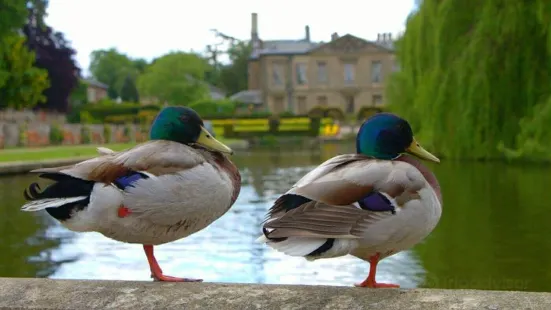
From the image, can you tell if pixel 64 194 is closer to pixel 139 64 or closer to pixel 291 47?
pixel 291 47

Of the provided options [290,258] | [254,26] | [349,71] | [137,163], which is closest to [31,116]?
[349,71]

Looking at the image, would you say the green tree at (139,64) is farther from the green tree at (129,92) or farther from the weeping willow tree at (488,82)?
the weeping willow tree at (488,82)

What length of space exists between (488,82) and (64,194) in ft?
50.6

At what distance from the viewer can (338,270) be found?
21.0ft

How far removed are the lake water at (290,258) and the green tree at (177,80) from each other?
60149 mm

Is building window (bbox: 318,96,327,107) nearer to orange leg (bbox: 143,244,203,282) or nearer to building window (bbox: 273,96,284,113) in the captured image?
building window (bbox: 273,96,284,113)

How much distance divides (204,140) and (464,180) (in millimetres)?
11807

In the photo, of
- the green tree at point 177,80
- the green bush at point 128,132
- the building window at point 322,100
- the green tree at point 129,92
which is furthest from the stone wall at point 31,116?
the green tree at point 129,92

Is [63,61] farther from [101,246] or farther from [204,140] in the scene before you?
[204,140]

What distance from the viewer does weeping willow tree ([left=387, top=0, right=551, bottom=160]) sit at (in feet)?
55.3

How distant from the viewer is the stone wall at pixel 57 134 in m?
25.8

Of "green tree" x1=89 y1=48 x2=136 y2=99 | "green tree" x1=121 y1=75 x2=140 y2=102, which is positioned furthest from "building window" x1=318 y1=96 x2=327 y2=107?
"green tree" x1=89 y1=48 x2=136 y2=99

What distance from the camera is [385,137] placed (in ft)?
10.6

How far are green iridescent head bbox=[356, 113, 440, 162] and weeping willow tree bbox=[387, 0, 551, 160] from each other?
1346 cm
